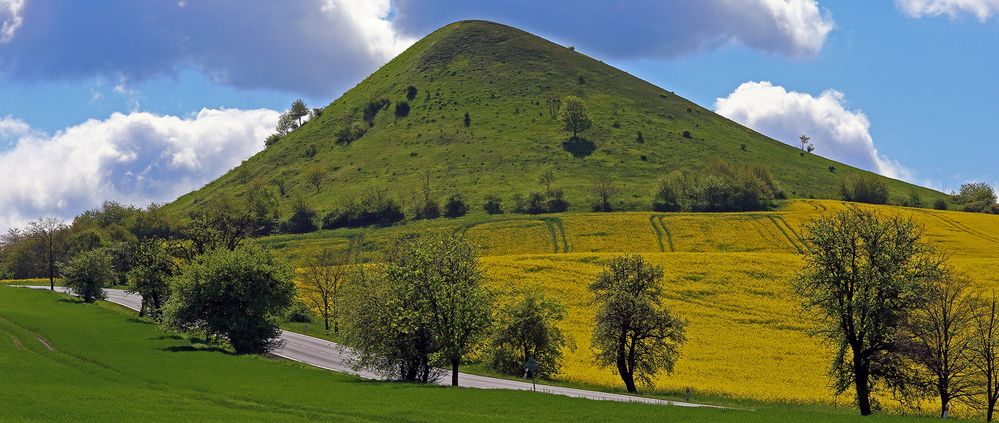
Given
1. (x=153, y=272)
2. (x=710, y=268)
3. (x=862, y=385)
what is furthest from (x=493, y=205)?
(x=862, y=385)

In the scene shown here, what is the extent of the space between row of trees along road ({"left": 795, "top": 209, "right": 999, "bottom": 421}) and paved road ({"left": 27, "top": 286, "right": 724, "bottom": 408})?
32.7 ft

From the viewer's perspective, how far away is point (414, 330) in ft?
181

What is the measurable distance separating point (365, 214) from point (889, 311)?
136 metres

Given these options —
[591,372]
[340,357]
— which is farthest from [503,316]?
[340,357]

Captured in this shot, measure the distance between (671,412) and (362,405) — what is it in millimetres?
15202

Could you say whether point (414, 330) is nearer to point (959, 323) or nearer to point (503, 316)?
point (503, 316)

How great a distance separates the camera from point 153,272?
90750mm

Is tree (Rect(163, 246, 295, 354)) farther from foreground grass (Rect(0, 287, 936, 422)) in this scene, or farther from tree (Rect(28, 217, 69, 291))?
tree (Rect(28, 217, 69, 291))

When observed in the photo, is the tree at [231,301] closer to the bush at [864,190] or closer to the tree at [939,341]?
the tree at [939,341]

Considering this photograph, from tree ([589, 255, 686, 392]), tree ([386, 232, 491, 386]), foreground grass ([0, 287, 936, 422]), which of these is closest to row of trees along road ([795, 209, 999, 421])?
foreground grass ([0, 287, 936, 422])

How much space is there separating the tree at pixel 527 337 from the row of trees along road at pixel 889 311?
2084cm

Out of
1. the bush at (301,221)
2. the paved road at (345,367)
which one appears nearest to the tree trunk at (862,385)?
the paved road at (345,367)

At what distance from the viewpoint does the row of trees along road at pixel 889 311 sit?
47594mm

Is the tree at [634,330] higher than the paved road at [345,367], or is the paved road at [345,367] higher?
the tree at [634,330]
